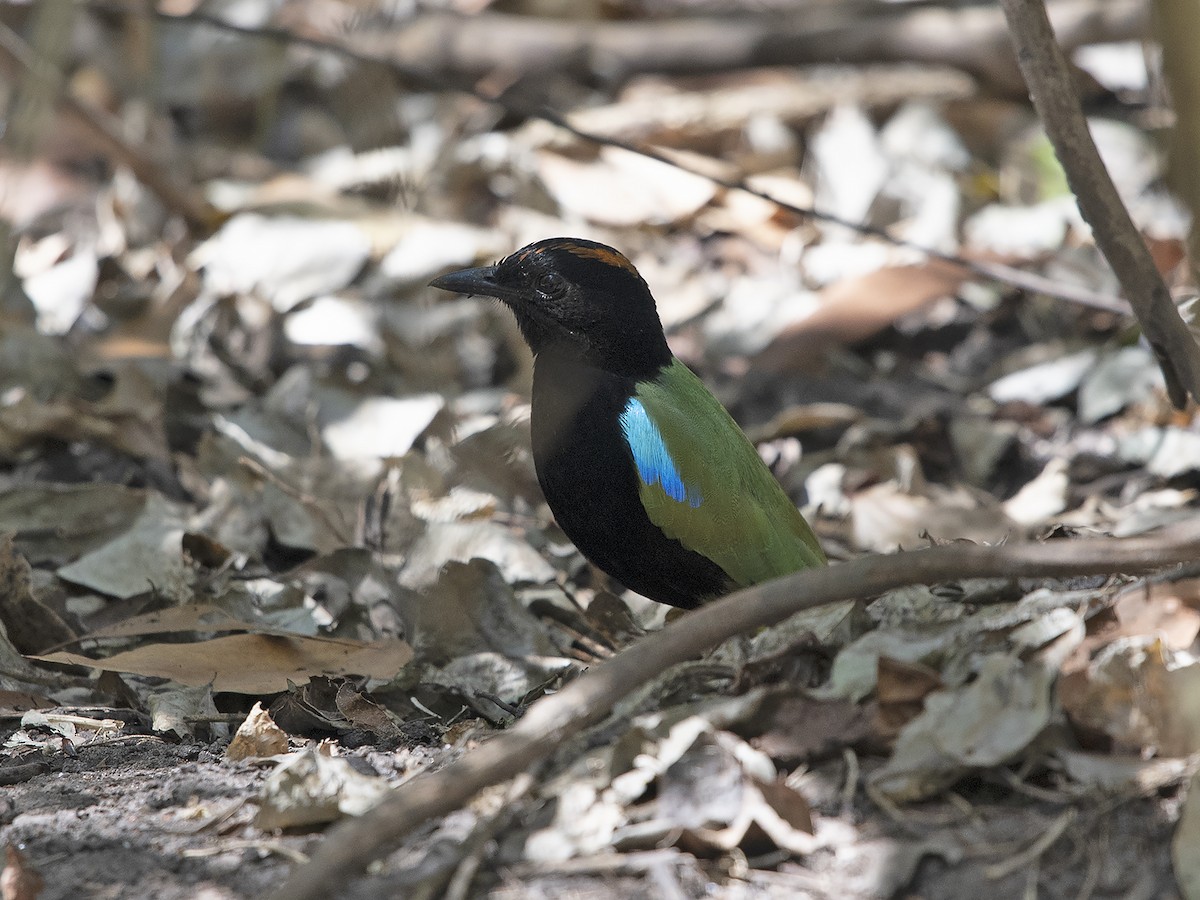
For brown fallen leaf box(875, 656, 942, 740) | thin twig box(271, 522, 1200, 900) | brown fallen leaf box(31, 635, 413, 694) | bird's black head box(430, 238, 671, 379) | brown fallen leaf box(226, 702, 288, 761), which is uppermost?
bird's black head box(430, 238, 671, 379)

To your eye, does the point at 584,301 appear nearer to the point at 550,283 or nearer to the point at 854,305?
the point at 550,283

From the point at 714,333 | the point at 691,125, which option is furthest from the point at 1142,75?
the point at 714,333

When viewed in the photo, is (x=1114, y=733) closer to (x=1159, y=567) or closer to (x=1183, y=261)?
(x=1159, y=567)

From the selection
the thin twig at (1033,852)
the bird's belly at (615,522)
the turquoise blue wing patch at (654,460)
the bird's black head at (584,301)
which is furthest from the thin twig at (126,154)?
the thin twig at (1033,852)

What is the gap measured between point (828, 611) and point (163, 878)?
1549 millimetres

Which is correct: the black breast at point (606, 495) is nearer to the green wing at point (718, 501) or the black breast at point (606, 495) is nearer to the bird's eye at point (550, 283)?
the green wing at point (718, 501)

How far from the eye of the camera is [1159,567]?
296 cm

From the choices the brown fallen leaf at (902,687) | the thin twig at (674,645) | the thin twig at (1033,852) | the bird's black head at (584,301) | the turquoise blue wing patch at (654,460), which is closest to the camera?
the thin twig at (674,645)

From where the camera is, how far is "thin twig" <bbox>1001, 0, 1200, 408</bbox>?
11.8 ft

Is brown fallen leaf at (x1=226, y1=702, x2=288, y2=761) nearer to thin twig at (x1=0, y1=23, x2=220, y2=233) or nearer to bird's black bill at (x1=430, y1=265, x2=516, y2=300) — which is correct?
bird's black bill at (x1=430, y1=265, x2=516, y2=300)

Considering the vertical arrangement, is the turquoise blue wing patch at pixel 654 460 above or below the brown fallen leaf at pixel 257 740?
above

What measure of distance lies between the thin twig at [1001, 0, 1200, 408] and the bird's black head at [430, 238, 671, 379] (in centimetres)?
129

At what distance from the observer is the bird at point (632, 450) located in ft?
12.8

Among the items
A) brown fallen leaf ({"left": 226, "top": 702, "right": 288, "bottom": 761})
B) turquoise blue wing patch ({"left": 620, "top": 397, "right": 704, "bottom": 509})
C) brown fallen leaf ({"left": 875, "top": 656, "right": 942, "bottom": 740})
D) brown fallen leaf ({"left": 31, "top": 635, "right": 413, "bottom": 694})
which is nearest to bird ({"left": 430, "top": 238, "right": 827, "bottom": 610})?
turquoise blue wing patch ({"left": 620, "top": 397, "right": 704, "bottom": 509})
